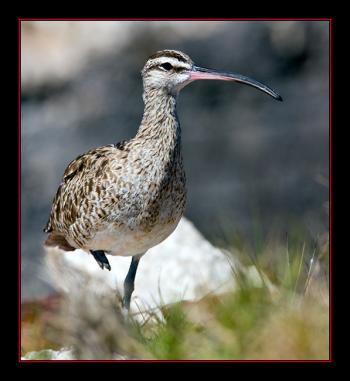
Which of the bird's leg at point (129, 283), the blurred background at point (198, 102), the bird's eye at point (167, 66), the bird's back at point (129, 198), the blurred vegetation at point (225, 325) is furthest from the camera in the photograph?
the blurred background at point (198, 102)

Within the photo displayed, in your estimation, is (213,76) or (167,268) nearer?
(213,76)

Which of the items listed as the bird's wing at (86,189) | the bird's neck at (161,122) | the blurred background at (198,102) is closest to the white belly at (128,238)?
the bird's wing at (86,189)

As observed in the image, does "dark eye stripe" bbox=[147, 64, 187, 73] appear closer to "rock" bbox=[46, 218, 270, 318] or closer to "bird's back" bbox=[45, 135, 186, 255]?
"bird's back" bbox=[45, 135, 186, 255]

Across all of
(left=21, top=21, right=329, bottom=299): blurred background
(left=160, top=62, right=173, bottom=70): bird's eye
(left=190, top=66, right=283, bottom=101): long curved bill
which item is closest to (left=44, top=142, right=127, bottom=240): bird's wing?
(left=160, top=62, right=173, bottom=70): bird's eye

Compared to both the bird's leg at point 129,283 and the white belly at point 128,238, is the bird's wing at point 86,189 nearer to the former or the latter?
the white belly at point 128,238

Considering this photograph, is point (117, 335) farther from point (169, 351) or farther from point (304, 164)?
point (304, 164)

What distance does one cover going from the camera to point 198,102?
2069 centimetres

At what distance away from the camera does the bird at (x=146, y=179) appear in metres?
8.34

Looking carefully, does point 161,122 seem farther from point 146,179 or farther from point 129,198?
point 129,198

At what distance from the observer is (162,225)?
8406mm

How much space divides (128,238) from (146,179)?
0.53 meters

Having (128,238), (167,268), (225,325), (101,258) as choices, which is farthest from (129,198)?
(167,268)

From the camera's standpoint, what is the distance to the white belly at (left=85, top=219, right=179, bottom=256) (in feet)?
27.6

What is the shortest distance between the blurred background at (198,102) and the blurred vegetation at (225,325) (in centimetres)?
1054
